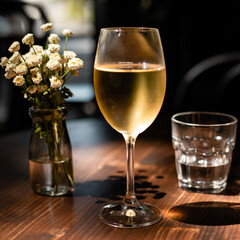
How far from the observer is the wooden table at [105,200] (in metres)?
0.77

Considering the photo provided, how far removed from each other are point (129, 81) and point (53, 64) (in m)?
0.17

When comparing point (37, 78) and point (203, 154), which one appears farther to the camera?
point (203, 154)

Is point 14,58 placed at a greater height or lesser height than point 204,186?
greater

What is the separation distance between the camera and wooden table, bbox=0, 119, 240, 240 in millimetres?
771

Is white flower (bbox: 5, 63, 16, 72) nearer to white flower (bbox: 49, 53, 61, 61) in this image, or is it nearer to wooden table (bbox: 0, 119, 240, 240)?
white flower (bbox: 49, 53, 61, 61)

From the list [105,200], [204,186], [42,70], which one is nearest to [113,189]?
[105,200]

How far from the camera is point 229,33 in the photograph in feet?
13.0

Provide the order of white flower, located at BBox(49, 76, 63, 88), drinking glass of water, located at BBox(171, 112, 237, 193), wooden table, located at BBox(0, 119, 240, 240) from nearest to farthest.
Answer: wooden table, located at BBox(0, 119, 240, 240), white flower, located at BBox(49, 76, 63, 88), drinking glass of water, located at BBox(171, 112, 237, 193)

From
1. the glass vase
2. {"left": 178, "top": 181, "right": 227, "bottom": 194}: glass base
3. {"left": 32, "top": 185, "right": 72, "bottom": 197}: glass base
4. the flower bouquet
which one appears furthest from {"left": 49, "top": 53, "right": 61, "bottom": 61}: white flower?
{"left": 178, "top": 181, "right": 227, "bottom": 194}: glass base

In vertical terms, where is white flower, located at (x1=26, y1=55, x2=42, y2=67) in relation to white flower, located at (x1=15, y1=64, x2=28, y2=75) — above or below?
above

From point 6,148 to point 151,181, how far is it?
0.48 metres

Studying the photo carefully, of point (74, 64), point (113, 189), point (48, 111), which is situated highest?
point (74, 64)

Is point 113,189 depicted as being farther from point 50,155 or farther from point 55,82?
point 55,82

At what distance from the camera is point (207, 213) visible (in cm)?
85
